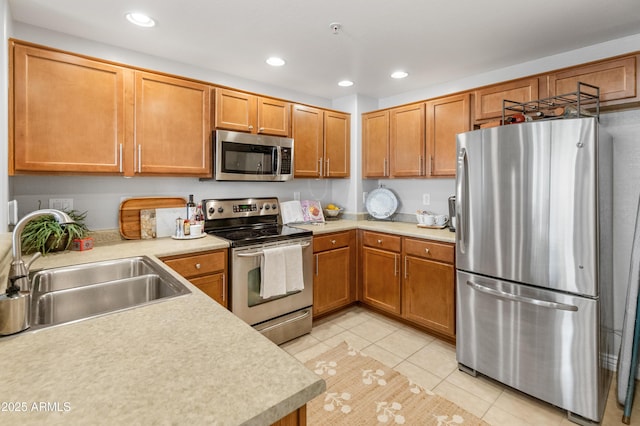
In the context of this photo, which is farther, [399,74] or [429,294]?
[399,74]

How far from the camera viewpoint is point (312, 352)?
2.60 metres

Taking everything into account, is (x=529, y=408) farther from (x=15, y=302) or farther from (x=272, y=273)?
(x=15, y=302)

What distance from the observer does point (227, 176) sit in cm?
273

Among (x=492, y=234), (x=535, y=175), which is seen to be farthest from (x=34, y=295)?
(x=535, y=175)

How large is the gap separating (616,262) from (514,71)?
1.72 m

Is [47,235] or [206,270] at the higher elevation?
[47,235]

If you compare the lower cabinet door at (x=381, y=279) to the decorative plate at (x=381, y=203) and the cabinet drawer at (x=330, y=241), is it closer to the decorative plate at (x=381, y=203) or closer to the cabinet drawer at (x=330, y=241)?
the cabinet drawer at (x=330, y=241)

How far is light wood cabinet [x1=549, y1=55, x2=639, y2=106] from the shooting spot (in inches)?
79.7

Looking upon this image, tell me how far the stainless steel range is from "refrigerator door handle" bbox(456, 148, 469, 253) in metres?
1.24

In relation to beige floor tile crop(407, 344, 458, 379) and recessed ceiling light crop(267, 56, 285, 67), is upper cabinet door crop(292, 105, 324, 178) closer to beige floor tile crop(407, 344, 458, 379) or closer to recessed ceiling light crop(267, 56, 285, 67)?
recessed ceiling light crop(267, 56, 285, 67)

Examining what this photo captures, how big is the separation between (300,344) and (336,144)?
2.11m

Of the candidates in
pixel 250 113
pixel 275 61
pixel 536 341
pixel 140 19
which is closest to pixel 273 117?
pixel 250 113

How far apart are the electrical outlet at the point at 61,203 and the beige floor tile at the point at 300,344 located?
1.94m

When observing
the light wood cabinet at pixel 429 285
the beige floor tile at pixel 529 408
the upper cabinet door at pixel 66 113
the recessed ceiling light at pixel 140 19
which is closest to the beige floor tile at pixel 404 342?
the light wood cabinet at pixel 429 285
